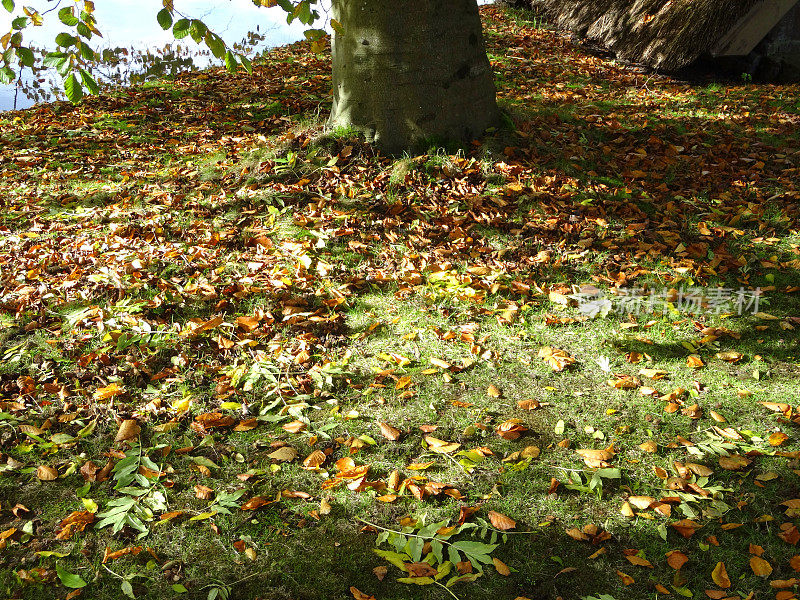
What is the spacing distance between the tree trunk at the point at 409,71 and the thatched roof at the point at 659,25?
166 inches

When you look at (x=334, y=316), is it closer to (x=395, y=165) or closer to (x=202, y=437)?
(x=202, y=437)

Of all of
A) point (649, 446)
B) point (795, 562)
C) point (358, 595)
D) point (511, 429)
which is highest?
point (511, 429)

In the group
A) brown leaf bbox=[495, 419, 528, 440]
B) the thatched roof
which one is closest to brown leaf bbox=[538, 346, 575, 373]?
brown leaf bbox=[495, 419, 528, 440]

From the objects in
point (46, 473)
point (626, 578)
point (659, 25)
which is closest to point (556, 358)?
point (626, 578)

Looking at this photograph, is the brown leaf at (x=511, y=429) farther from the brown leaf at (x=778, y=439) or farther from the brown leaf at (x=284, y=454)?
the brown leaf at (x=778, y=439)

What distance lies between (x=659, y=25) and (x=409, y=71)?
5.46 m

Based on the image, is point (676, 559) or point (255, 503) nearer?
point (676, 559)

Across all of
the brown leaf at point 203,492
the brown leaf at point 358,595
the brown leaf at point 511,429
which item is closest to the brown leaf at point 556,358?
the brown leaf at point 511,429

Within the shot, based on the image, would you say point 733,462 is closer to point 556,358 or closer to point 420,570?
point 556,358

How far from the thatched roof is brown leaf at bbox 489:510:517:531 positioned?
7652 millimetres

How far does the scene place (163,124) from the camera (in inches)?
276

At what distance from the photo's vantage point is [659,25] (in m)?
8.52

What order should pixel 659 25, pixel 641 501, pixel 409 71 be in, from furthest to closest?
pixel 659 25 < pixel 409 71 < pixel 641 501

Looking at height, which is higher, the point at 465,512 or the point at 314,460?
the point at 314,460
